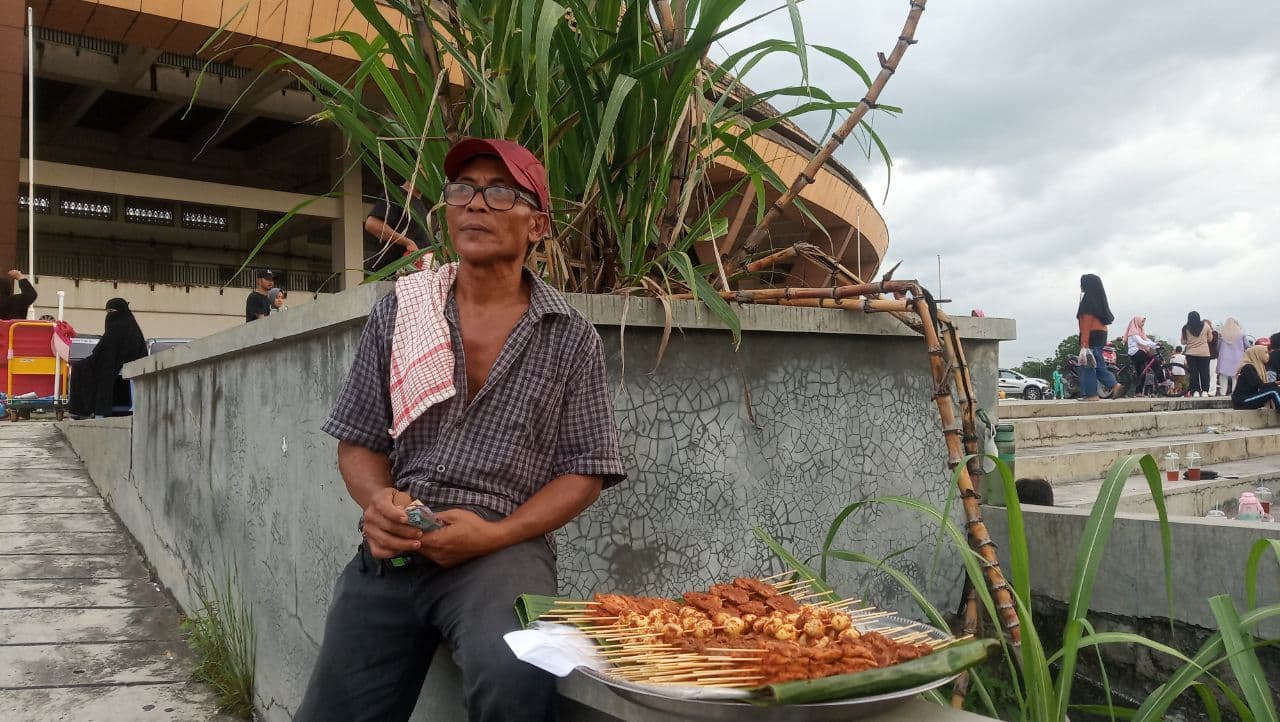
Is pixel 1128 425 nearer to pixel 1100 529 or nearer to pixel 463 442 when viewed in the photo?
pixel 1100 529

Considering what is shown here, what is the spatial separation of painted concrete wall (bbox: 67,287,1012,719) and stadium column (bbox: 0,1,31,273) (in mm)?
12763

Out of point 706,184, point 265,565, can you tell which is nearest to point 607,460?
point 706,184

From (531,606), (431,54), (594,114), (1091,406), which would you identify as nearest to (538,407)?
(531,606)

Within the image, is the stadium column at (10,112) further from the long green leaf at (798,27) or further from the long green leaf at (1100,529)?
the long green leaf at (1100,529)

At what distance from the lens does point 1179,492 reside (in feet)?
19.7

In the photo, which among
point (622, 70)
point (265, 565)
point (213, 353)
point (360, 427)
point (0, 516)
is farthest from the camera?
point (0, 516)

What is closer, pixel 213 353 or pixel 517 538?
pixel 517 538

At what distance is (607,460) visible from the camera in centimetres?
200

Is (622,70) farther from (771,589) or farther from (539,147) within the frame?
(771,589)

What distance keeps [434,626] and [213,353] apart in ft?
7.92

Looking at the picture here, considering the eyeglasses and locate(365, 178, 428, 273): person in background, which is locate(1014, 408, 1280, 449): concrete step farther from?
the eyeglasses

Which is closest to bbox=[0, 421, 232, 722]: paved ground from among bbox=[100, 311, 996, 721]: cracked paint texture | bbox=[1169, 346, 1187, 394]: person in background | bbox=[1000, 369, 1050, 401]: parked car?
bbox=[100, 311, 996, 721]: cracked paint texture

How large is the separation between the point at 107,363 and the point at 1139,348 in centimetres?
1850

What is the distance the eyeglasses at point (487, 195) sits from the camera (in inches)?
79.4
